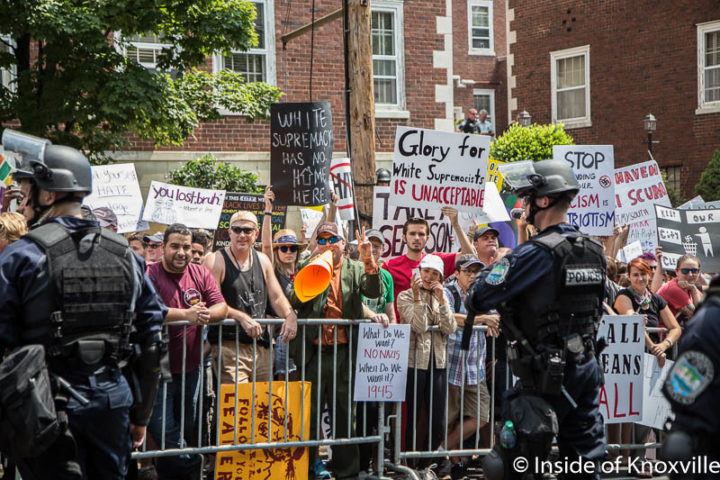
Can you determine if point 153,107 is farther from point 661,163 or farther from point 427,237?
point 661,163

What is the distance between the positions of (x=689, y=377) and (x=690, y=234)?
24.8 feet

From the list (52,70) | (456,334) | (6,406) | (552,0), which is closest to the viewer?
(6,406)

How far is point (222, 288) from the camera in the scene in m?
6.99

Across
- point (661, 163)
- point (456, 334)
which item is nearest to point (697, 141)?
point (661, 163)

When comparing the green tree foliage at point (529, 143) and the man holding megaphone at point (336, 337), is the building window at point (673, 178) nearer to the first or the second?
the green tree foliage at point (529, 143)

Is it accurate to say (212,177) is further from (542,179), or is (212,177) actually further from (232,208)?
(542,179)

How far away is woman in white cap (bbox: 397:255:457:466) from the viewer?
7109 mm

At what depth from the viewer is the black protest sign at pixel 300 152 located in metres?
8.62

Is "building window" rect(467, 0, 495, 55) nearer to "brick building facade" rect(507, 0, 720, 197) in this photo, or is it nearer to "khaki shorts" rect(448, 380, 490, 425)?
"brick building facade" rect(507, 0, 720, 197)

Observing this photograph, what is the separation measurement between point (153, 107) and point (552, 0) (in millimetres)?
18123

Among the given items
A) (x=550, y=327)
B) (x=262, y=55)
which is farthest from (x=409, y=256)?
(x=262, y=55)

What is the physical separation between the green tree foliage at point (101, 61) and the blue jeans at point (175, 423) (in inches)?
227

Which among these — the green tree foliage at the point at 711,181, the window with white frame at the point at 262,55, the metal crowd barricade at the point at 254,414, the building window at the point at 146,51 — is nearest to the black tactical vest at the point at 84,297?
the metal crowd barricade at the point at 254,414

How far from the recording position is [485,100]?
37.3m
